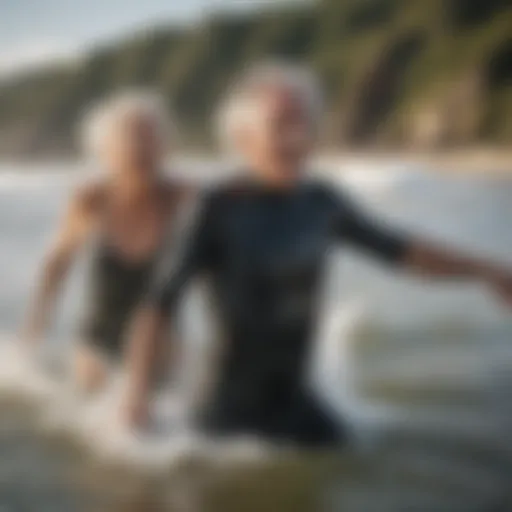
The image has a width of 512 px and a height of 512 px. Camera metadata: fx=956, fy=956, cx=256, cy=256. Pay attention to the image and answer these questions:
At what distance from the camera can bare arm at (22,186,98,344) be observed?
38.9 inches

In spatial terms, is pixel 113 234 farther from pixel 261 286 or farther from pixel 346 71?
pixel 346 71

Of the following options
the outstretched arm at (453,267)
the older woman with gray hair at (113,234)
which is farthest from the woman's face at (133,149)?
the outstretched arm at (453,267)

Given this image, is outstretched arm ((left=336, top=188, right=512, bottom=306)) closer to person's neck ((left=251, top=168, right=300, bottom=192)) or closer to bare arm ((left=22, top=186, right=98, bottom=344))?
person's neck ((left=251, top=168, right=300, bottom=192))

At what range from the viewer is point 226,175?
0.97 meters

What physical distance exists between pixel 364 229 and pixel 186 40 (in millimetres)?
280

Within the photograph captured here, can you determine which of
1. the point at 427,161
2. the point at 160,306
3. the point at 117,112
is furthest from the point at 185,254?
the point at 427,161

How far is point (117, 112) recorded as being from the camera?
1.00 metres

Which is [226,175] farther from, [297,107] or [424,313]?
[424,313]

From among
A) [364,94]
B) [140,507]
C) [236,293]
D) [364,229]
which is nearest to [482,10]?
[364,94]

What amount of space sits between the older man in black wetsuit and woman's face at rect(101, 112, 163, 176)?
0.23ft

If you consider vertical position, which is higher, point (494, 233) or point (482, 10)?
point (482, 10)

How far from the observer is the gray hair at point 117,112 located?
3.27 feet

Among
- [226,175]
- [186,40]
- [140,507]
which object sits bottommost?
[140,507]

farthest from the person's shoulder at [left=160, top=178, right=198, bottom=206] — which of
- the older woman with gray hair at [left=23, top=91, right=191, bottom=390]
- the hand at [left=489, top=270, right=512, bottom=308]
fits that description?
the hand at [left=489, top=270, right=512, bottom=308]
